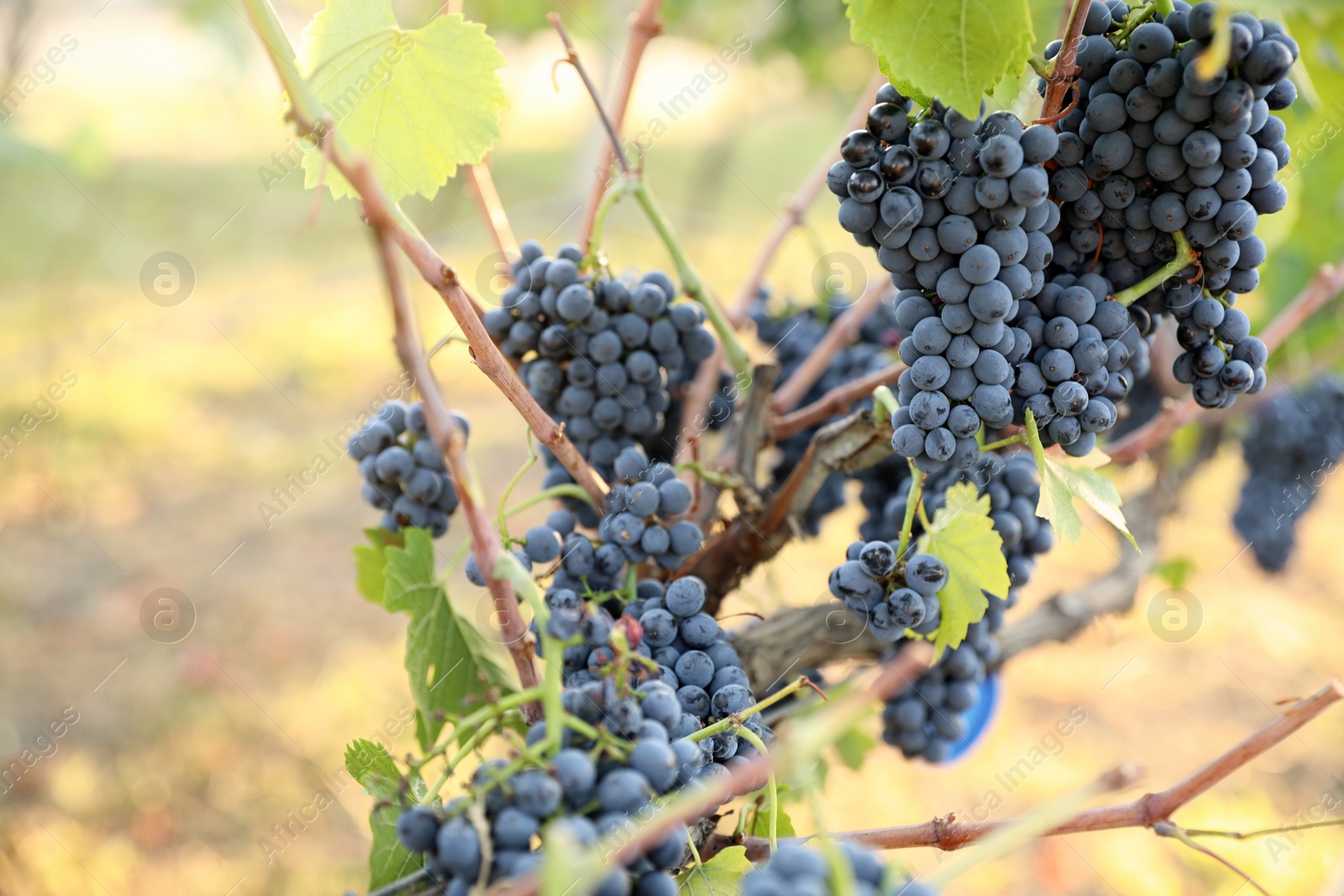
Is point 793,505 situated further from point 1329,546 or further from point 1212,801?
point 1329,546

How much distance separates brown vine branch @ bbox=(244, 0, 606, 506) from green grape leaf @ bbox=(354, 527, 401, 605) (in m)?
0.20

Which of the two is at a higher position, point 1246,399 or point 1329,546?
point 1246,399

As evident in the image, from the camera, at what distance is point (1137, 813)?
1.80 ft

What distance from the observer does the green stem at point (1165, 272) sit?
0.56 m

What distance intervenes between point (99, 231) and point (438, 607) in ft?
18.5

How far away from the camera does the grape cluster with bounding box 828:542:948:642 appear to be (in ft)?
2.01

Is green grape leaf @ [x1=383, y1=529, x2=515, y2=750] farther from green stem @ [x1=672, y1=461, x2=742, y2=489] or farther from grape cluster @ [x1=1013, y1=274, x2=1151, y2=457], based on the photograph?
grape cluster @ [x1=1013, y1=274, x2=1151, y2=457]

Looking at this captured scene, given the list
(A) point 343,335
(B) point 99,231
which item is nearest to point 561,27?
(A) point 343,335

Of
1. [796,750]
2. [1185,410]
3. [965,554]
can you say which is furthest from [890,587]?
[1185,410]

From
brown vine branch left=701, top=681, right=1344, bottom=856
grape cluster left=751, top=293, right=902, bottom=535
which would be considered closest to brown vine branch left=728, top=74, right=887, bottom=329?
grape cluster left=751, top=293, right=902, bottom=535

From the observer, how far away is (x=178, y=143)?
7332 mm

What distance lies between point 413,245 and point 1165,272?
17.6 inches

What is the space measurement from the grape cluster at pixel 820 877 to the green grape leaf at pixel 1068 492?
27 centimetres

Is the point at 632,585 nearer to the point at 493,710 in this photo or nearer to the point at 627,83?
the point at 493,710
